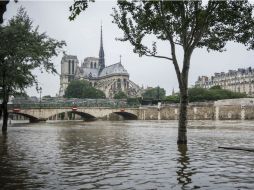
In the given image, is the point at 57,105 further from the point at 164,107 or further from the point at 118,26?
the point at 118,26

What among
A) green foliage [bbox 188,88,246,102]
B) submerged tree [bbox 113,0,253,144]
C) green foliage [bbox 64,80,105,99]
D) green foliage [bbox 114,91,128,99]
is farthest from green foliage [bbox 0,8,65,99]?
green foliage [bbox 114,91,128,99]

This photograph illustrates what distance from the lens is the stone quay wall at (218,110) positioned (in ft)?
271

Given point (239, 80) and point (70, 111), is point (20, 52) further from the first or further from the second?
point (239, 80)

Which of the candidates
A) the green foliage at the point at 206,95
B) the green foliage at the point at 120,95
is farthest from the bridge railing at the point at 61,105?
the green foliage at the point at 120,95

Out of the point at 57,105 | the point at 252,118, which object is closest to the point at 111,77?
the point at 57,105

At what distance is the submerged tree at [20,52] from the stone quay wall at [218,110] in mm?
58700

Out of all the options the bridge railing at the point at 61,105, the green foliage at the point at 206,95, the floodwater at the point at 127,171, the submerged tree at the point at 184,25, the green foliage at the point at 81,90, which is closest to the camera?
the floodwater at the point at 127,171

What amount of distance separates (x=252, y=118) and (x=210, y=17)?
224ft

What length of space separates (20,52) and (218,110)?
225 feet

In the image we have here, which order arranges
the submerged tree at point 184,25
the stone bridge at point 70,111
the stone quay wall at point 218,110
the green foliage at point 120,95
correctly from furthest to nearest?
1. the green foliage at point 120,95
2. the stone bridge at point 70,111
3. the stone quay wall at point 218,110
4. the submerged tree at point 184,25

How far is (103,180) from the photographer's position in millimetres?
9367

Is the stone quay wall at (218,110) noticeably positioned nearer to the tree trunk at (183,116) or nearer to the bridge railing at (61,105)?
the bridge railing at (61,105)

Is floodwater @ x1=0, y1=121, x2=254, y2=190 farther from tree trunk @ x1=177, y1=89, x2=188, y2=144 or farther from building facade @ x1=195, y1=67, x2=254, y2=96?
building facade @ x1=195, y1=67, x2=254, y2=96

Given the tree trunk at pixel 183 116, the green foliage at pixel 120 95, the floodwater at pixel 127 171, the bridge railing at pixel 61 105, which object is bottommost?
the floodwater at pixel 127 171
